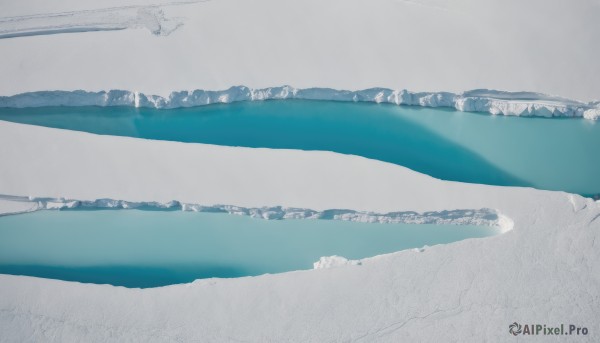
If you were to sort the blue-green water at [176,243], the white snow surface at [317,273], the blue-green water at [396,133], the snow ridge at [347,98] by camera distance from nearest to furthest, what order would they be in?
the white snow surface at [317,273]
the blue-green water at [176,243]
the blue-green water at [396,133]
the snow ridge at [347,98]

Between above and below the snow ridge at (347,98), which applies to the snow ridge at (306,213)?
below

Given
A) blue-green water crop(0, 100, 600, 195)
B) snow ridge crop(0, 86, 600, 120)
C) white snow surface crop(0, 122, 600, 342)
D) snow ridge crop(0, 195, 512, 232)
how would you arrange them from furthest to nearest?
snow ridge crop(0, 86, 600, 120), blue-green water crop(0, 100, 600, 195), snow ridge crop(0, 195, 512, 232), white snow surface crop(0, 122, 600, 342)

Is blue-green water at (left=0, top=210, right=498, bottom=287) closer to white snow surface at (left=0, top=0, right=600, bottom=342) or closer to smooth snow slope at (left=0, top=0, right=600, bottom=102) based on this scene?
white snow surface at (left=0, top=0, right=600, bottom=342)

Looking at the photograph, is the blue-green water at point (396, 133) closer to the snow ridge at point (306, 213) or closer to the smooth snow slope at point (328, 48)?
the smooth snow slope at point (328, 48)

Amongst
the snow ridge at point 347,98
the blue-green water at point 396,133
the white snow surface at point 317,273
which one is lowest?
the white snow surface at point 317,273

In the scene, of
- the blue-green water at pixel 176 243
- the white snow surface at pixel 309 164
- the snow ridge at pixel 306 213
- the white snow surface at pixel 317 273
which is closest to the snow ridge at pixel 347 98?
the white snow surface at pixel 309 164

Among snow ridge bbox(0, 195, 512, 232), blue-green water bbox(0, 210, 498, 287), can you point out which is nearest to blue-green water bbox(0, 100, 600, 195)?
snow ridge bbox(0, 195, 512, 232)

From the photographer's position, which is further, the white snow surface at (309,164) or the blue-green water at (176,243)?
the blue-green water at (176,243)
